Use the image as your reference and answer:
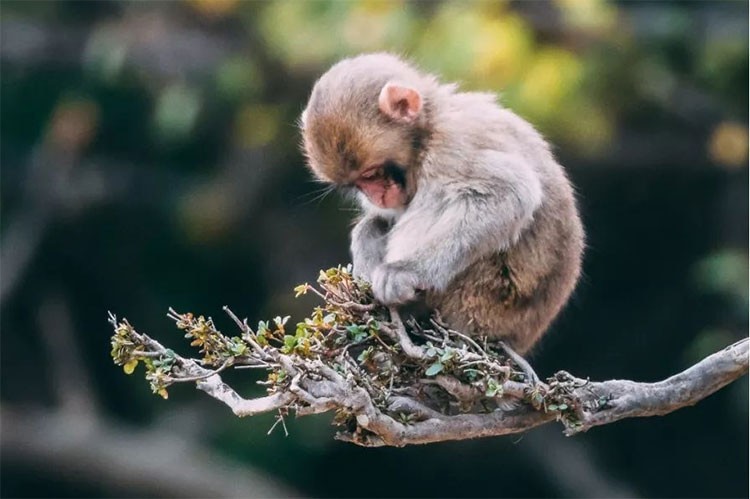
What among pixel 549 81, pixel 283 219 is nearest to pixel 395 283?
pixel 549 81

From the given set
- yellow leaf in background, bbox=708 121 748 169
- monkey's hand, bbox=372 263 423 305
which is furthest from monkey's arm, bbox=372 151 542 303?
yellow leaf in background, bbox=708 121 748 169

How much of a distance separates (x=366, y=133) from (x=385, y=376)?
111 centimetres

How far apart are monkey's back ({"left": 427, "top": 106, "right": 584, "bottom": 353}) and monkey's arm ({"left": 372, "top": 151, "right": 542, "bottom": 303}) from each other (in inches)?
3.3

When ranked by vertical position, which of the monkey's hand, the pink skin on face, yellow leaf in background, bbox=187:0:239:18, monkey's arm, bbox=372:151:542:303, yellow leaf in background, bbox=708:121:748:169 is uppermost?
yellow leaf in background, bbox=187:0:239:18

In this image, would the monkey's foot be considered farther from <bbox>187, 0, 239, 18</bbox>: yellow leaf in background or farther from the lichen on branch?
<bbox>187, 0, 239, 18</bbox>: yellow leaf in background

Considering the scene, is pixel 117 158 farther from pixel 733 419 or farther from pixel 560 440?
pixel 733 419

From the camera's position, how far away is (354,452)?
39.2 ft

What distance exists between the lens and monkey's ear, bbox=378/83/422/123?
491cm

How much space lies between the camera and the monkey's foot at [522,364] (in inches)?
165

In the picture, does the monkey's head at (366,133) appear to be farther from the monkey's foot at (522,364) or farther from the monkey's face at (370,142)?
the monkey's foot at (522,364)

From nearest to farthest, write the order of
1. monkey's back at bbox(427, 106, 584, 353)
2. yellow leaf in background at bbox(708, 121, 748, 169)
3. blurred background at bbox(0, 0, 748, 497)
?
monkey's back at bbox(427, 106, 584, 353), blurred background at bbox(0, 0, 748, 497), yellow leaf in background at bbox(708, 121, 748, 169)

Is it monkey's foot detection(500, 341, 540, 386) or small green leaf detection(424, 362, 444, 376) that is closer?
small green leaf detection(424, 362, 444, 376)

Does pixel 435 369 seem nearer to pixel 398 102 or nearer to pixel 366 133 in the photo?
pixel 366 133

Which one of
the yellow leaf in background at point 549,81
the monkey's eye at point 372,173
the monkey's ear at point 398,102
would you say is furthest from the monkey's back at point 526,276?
the yellow leaf in background at point 549,81
